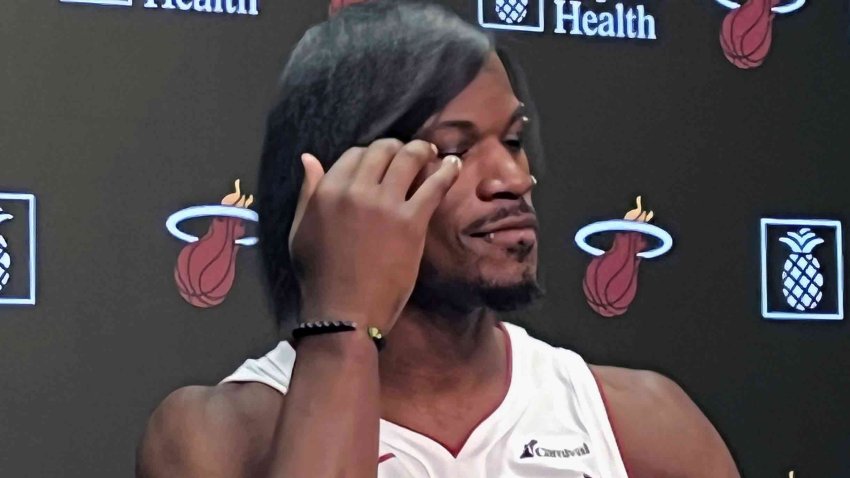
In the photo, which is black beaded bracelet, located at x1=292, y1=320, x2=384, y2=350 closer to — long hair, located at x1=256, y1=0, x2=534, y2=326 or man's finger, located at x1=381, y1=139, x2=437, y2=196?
man's finger, located at x1=381, y1=139, x2=437, y2=196

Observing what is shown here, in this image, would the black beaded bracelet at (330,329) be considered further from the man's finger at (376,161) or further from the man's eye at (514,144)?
the man's eye at (514,144)

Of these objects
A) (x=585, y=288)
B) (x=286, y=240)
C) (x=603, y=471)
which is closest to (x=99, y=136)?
(x=286, y=240)

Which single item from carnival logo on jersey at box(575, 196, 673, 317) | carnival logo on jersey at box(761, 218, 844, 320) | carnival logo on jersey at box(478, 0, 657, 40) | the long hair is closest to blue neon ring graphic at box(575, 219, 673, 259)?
carnival logo on jersey at box(575, 196, 673, 317)

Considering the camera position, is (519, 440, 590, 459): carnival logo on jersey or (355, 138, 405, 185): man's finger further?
(519, 440, 590, 459): carnival logo on jersey

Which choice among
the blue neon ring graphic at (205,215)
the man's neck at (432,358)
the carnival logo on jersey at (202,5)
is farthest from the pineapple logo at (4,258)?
the man's neck at (432,358)

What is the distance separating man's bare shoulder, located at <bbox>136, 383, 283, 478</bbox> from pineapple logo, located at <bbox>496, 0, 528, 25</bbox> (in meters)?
0.82

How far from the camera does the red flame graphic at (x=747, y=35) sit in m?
1.84

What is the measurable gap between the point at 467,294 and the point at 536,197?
2.20 ft

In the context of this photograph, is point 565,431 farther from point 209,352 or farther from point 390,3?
point 209,352

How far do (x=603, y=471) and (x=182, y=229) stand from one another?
710 millimetres

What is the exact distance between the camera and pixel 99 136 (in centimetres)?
159

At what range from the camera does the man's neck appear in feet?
3.80

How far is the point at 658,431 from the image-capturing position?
122cm

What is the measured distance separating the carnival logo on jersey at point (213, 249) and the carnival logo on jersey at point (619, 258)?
19.2 inches
